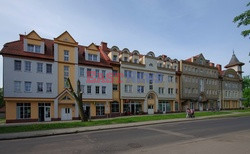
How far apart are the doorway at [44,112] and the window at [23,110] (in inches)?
56.8

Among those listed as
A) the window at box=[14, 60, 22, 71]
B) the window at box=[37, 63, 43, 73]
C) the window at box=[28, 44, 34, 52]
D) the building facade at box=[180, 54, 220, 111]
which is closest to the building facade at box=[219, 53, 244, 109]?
the building facade at box=[180, 54, 220, 111]

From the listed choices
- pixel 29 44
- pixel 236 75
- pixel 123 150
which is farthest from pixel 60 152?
pixel 236 75

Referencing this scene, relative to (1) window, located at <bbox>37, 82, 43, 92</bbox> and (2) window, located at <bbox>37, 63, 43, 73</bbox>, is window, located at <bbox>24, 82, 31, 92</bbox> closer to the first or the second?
(1) window, located at <bbox>37, 82, 43, 92</bbox>

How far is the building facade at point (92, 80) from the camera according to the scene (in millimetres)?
26500

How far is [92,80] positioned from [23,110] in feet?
36.8

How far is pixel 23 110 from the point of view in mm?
26484

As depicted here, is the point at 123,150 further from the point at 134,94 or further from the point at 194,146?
the point at 134,94

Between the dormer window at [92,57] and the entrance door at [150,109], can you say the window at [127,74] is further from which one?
the entrance door at [150,109]

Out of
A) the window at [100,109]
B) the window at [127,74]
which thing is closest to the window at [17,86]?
the window at [100,109]

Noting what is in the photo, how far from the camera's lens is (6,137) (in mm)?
13695

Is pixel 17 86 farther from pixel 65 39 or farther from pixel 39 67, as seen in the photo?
pixel 65 39

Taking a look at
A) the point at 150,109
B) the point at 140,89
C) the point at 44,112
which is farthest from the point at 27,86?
the point at 150,109

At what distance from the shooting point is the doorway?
2773cm

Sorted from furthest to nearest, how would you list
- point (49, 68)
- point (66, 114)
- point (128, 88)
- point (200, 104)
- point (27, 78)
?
point (200, 104)
point (128, 88)
point (66, 114)
point (49, 68)
point (27, 78)
